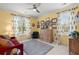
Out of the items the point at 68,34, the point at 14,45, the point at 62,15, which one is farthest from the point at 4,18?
the point at 68,34

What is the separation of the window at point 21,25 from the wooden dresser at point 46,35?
8.9 inches

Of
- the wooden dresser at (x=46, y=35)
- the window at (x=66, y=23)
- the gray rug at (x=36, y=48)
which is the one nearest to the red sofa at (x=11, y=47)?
the gray rug at (x=36, y=48)

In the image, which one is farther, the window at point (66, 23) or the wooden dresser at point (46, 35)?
the wooden dresser at point (46, 35)

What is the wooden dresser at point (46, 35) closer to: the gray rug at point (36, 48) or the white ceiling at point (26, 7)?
the gray rug at point (36, 48)

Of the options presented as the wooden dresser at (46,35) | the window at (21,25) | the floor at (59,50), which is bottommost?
the floor at (59,50)

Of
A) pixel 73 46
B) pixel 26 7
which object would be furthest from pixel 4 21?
pixel 73 46

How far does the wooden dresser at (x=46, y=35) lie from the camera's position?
81.2 inches

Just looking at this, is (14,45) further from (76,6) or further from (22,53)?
(76,6)

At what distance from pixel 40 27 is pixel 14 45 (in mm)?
500

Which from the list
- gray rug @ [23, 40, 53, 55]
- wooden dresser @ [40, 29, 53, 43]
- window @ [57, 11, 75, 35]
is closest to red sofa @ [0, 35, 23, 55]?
gray rug @ [23, 40, 53, 55]

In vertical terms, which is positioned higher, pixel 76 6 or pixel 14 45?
pixel 76 6

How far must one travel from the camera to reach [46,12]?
6.73 ft

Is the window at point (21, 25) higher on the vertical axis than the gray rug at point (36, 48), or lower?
higher

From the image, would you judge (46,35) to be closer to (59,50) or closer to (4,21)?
(59,50)
